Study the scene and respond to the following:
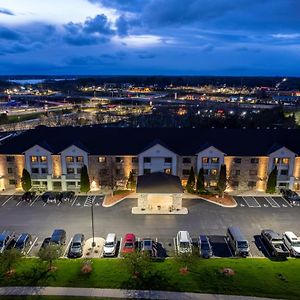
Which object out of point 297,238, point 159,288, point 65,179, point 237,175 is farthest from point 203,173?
point 159,288

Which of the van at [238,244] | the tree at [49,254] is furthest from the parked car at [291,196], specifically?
the tree at [49,254]

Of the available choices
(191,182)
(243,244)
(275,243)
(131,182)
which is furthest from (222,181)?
(243,244)

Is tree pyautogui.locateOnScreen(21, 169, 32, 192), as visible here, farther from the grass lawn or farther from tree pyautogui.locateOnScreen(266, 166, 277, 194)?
tree pyautogui.locateOnScreen(266, 166, 277, 194)

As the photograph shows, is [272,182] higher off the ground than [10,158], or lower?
lower

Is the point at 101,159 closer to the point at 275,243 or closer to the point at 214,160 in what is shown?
the point at 214,160

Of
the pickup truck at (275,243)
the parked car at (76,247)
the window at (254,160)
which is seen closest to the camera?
the pickup truck at (275,243)

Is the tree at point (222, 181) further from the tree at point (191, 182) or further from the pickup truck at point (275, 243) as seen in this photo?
the pickup truck at point (275, 243)

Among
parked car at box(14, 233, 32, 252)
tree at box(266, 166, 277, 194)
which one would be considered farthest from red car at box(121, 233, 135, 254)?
tree at box(266, 166, 277, 194)

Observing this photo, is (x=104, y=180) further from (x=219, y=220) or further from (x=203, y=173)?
(x=219, y=220)
